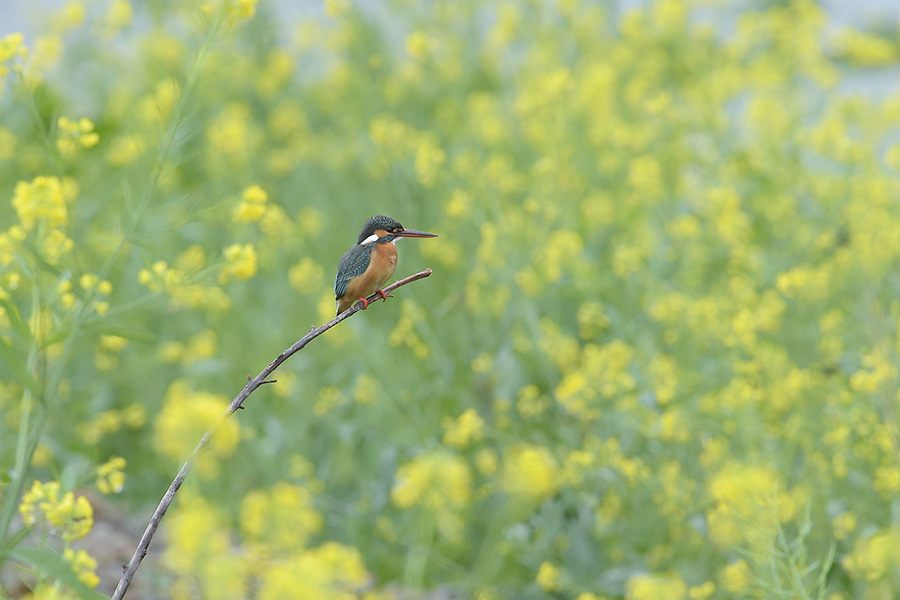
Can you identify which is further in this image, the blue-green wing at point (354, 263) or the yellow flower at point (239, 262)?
the yellow flower at point (239, 262)

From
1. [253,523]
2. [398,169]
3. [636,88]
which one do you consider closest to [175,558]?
[253,523]

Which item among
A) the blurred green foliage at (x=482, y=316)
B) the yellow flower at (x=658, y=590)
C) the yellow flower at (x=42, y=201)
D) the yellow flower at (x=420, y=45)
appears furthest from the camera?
the yellow flower at (x=420, y=45)

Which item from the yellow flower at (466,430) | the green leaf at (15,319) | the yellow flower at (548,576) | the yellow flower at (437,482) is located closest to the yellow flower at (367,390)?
the yellow flower at (466,430)

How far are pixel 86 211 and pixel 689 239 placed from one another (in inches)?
100.0

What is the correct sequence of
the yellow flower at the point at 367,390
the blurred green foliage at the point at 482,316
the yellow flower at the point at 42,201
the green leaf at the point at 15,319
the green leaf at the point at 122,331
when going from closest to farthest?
the green leaf at the point at 15,319, the green leaf at the point at 122,331, the yellow flower at the point at 42,201, the blurred green foliage at the point at 482,316, the yellow flower at the point at 367,390

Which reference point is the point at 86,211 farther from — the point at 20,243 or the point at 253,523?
the point at 20,243

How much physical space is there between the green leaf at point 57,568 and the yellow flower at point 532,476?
1.46m

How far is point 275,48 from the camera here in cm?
643

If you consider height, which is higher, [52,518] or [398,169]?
[398,169]

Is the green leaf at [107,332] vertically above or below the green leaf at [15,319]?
above

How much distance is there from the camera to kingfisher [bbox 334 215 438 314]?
4.51 feet

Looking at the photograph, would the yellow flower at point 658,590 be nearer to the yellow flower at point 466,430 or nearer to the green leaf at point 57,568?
the yellow flower at point 466,430

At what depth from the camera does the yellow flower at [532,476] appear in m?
2.61

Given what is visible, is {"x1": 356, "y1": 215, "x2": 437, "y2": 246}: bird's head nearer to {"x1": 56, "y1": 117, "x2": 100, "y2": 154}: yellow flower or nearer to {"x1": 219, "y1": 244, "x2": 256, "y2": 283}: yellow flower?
{"x1": 219, "y1": 244, "x2": 256, "y2": 283}: yellow flower
